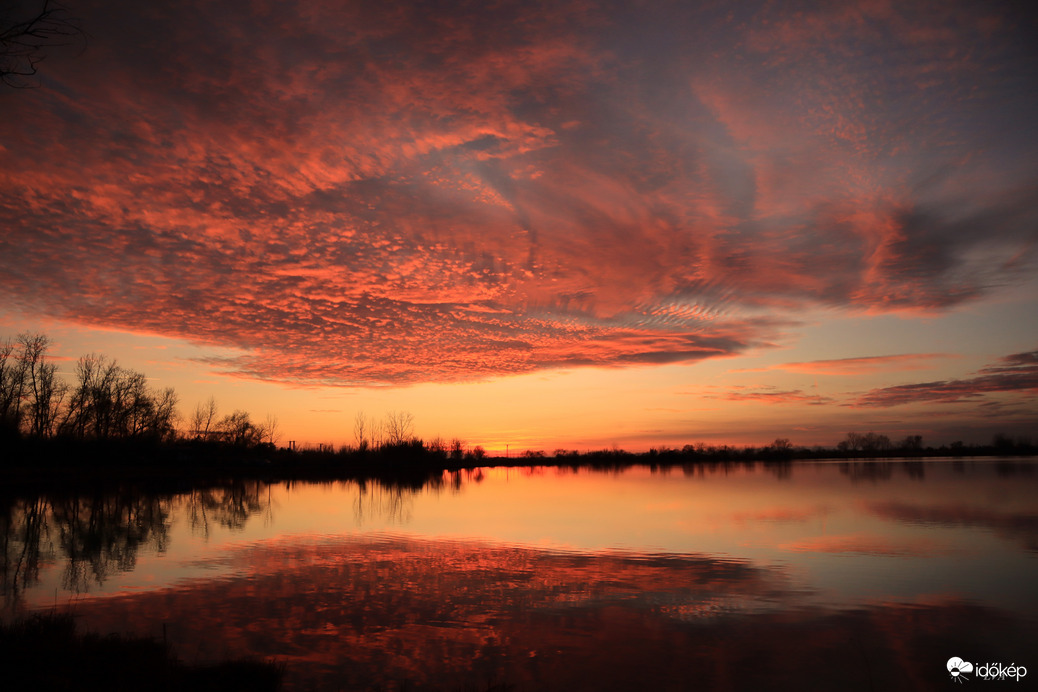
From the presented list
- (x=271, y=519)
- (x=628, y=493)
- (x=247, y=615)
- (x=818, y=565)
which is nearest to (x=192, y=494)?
(x=271, y=519)

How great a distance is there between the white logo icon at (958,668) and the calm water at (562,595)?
16 cm

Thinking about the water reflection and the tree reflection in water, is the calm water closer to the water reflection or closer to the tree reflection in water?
the water reflection

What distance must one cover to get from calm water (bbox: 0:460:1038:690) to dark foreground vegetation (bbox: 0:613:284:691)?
0.71 meters

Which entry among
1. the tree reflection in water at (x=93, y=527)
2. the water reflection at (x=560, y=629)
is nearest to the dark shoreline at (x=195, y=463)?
the tree reflection in water at (x=93, y=527)

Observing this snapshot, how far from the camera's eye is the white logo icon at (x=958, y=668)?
33.5 feet

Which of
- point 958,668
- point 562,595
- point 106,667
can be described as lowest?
point 958,668

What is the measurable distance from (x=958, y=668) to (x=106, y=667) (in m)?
14.1

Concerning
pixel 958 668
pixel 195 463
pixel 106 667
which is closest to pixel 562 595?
pixel 958 668

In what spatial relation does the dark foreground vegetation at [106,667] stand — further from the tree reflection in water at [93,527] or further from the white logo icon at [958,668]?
the white logo icon at [958,668]

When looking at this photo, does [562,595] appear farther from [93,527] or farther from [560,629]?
[93,527]

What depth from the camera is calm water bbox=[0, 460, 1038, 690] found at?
1047 cm

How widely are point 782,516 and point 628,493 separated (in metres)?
19.6

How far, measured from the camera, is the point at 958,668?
34.6 ft

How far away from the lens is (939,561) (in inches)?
765
